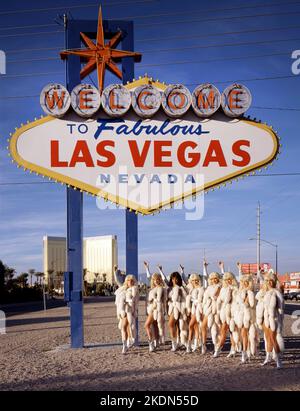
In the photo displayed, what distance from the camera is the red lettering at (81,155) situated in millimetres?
12648

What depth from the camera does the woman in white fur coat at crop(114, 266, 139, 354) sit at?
12.1 m

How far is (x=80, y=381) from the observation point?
8.86m

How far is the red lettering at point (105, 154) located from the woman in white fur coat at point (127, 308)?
2771 millimetres

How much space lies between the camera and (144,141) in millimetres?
12727

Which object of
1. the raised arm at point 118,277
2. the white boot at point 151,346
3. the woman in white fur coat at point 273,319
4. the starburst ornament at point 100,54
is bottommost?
the white boot at point 151,346

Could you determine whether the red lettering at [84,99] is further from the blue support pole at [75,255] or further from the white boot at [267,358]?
the white boot at [267,358]

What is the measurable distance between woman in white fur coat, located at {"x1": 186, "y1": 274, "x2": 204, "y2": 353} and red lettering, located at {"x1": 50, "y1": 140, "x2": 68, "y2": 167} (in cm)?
417

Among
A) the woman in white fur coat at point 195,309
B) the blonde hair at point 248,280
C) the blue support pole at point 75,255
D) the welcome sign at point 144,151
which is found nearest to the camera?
the blonde hair at point 248,280

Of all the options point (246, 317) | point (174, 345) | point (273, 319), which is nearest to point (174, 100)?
point (246, 317)

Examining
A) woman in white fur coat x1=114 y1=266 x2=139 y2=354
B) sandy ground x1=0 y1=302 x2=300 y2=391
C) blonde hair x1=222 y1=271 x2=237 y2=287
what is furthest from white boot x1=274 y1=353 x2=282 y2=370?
woman in white fur coat x1=114 y1=266 x2=139 y2=354

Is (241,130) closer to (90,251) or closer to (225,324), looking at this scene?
(225,324)

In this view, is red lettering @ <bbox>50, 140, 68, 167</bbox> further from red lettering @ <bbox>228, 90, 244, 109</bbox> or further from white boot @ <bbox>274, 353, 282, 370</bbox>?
white boot @ <bbox>274, 353, 282, 370</bbox>

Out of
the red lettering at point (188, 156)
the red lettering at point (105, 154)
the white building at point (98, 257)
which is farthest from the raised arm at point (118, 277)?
the white building at point (98, 257)

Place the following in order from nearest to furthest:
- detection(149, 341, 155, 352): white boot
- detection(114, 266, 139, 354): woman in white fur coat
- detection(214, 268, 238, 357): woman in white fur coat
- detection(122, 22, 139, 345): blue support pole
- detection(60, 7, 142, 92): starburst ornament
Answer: detection(214, 268, 238, 357): woman in white fur coat, detection(114, 266, 139, 354): woman in white fur coat, detection(149, 341, 155, 352): white boot, detection(122, 22, 139, 345): blue support pole, detection(60, 7, 142, 92): starburst ornament
